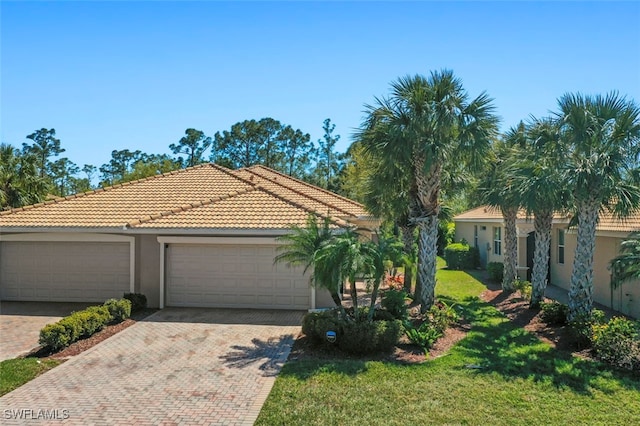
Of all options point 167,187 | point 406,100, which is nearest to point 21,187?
point 167,187

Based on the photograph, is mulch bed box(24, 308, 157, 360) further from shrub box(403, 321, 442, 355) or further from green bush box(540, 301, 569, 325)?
green bush box(540, 301, 569, 325)

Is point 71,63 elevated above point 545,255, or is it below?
above

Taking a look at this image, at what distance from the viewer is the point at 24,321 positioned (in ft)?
41.6

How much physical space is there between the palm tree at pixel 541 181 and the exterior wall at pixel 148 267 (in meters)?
11.9

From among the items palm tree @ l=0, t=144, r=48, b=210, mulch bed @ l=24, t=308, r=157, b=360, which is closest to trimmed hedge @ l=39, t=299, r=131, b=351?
mulch bed @ l=24, t=308, r=157, b=360

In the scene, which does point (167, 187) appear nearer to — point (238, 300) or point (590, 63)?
point (238, 300)

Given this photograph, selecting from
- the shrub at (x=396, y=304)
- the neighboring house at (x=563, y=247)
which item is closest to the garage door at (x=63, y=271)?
the shrub at (x=396, y=304)

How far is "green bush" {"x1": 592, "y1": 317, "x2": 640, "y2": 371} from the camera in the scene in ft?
28.8

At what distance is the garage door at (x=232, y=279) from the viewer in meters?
14.1

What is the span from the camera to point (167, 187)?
716 inches

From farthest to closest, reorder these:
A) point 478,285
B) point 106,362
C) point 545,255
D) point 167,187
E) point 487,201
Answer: point 478,285 → point 167,187 → point 487,201 → point 545,255 → point 106,362

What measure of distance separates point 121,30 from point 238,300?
873 centimetres

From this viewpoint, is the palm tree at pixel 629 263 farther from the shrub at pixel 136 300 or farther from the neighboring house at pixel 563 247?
the shrub at pixel 136 300

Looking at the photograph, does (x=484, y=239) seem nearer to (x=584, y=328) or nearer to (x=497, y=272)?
(x=497, y=272)
